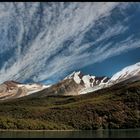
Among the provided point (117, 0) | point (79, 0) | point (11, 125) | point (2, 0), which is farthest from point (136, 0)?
point (11, 125)

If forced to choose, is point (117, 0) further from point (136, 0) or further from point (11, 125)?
point (11, 125)

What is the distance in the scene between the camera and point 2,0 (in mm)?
23078

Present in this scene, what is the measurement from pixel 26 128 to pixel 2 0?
6955 inches

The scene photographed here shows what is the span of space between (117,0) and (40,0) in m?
3.92

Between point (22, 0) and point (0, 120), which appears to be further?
point (0, 120)

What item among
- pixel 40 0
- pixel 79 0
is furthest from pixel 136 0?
pixel 40 0

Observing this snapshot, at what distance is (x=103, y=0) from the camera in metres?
22.0

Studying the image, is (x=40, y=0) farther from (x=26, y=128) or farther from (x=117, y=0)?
(x=26, y=128)

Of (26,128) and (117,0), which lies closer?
(117,0)

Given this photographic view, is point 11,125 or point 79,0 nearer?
point 79,0

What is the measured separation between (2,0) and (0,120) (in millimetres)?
176910

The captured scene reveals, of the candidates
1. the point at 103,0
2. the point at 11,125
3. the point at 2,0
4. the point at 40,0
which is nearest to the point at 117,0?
the point at 103,0

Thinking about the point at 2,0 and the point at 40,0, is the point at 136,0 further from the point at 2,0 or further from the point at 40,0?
the point at 2,0

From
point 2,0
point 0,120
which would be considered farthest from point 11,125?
point 2,0
